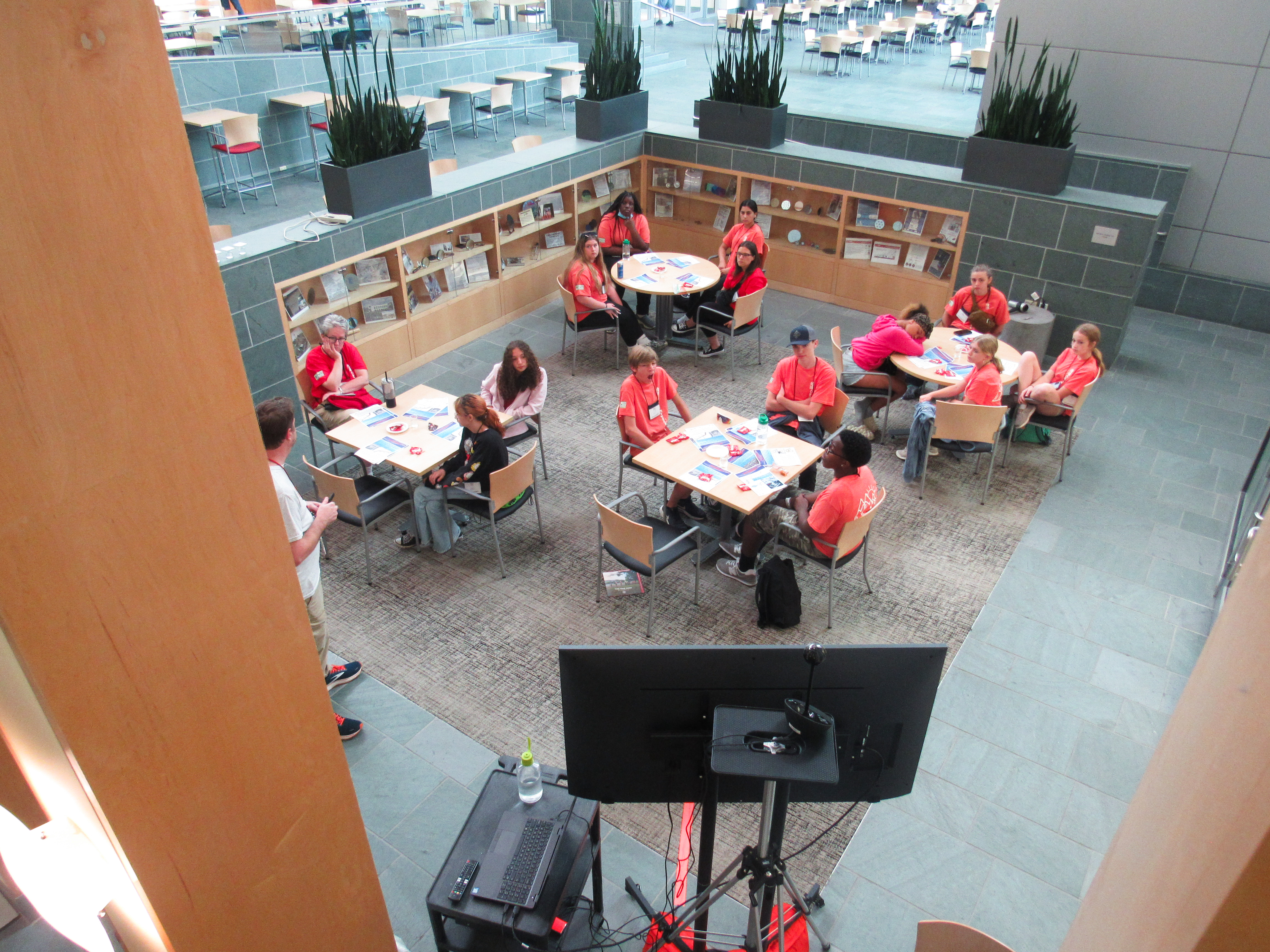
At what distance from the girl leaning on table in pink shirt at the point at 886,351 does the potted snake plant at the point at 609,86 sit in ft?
12.6

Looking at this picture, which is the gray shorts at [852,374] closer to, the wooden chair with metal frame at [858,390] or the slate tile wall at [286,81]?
the wooden chair with metal frame at [858,390]

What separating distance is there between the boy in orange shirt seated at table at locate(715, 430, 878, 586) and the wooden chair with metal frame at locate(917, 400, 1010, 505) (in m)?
1.18

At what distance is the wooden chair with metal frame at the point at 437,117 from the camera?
430 inches

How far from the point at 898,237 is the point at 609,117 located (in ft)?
10.3

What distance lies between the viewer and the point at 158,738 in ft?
6.06

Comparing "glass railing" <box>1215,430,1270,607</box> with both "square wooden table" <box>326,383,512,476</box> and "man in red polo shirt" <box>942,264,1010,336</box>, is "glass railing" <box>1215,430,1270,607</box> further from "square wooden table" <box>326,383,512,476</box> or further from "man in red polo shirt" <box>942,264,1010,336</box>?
"square wooden table" <box>326,383,512,476</box>

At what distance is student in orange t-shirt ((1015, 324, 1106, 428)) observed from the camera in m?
5.83

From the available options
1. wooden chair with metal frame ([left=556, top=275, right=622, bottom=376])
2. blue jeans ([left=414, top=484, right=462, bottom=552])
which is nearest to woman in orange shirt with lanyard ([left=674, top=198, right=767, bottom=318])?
wooden chair with metal frame ([left=556, top=275, right=622, bottom=376])

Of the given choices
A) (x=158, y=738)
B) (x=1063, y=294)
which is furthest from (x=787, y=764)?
(x=1063, y=294)

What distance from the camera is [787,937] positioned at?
2895 mm

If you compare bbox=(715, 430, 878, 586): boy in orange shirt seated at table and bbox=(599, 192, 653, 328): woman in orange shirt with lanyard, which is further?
bbox=(599, 192, 653, 328): woman in orange shirt with lanyard

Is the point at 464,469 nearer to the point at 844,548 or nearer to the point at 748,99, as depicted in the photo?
the point at 844,548

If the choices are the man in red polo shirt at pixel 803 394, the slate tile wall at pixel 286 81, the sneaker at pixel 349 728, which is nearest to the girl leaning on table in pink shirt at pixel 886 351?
the man in red polo shirt at pixel 803 394

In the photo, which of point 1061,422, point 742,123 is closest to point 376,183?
point 742,123
